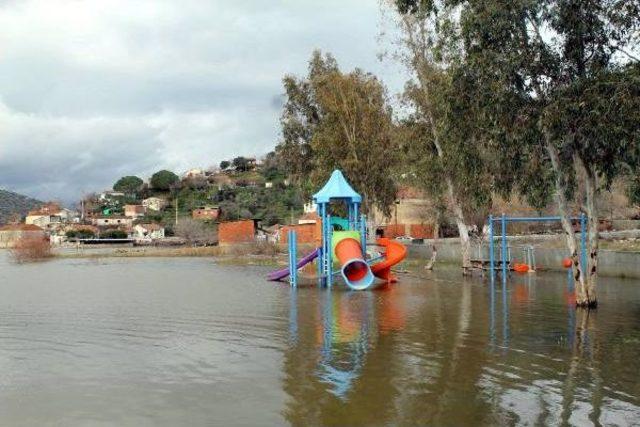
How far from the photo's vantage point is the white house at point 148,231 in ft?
391

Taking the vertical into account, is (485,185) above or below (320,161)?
below

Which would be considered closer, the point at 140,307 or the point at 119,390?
the point at 119,390

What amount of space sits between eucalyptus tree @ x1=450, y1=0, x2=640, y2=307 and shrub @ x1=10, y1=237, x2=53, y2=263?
170 feet

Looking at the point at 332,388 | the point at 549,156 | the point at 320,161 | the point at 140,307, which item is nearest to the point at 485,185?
the point at 549,156

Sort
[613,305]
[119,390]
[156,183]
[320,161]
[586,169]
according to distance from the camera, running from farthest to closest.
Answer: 1. [156,183]
2. [320,161]
3. [613,305]
4. [586,169]
5. [119,390]

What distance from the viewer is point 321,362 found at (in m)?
10.2

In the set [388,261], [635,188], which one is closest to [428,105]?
[388,261]

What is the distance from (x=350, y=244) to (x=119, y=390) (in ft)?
53.3

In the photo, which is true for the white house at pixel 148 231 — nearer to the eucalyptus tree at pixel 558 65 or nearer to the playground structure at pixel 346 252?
the playground structure at pixel 346 252

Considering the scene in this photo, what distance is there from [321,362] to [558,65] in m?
9.15

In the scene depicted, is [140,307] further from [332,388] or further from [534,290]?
[534,290]

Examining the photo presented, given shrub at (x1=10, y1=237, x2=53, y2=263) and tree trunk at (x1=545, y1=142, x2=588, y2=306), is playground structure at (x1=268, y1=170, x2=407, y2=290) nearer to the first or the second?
tree trunk at (x1=545, y1=142, x2=588, y2=306)

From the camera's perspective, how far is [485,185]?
810 inches

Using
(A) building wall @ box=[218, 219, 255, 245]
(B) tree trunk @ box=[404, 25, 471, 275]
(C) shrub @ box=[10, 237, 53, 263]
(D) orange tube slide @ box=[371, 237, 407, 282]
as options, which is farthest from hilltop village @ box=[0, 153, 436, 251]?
(D) orange tube slide @ box=[371, 237, 407, 282]
